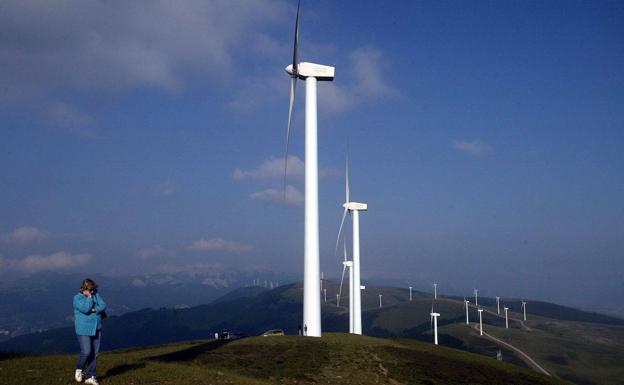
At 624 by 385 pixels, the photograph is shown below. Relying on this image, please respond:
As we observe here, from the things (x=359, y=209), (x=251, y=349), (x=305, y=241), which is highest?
(x=359, y=209)

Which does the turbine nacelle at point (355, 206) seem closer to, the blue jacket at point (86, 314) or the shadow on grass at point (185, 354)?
the shadow on grass at point (185, 354)

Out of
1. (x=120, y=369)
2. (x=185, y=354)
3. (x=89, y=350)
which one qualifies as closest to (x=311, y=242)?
(x=185, y=354)

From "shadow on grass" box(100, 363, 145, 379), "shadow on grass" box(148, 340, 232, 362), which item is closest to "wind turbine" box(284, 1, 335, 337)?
"shadow on grass" box(148, 340, 232, 362)

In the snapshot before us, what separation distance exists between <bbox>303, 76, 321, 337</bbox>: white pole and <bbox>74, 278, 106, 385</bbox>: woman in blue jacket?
3150 cm

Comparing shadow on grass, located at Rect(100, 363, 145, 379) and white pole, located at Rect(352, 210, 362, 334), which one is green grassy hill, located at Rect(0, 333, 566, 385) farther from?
white pole, located at Rect(352, 210, 362, 334)

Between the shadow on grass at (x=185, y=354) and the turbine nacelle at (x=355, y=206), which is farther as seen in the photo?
the turbine nacelle at (x=355, y=206)

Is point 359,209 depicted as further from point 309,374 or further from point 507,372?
point 309,374

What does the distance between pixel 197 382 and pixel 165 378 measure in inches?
59.5

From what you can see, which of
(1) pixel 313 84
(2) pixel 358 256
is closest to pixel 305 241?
(1) pixel 313 84

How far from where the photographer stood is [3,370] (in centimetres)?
2494

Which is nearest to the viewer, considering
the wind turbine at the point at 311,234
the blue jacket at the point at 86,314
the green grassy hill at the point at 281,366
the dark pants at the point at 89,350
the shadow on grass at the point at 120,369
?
the blue jacket at the point at 86,314

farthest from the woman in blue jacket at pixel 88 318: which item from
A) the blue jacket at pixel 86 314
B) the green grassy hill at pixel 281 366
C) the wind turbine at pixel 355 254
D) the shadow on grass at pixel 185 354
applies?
the wind turbine at pixel 355 254

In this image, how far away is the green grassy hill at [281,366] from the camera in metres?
25.6

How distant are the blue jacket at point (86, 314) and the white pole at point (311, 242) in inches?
1251
